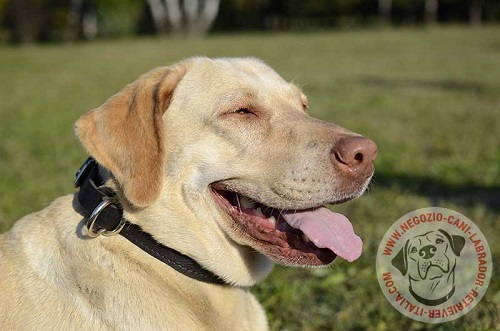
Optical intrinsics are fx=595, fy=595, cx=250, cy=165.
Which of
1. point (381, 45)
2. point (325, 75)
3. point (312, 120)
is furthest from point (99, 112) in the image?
point (381, 45)

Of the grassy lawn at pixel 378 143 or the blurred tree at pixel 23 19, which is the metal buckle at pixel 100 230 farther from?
the blurred tree at pixel 23 19

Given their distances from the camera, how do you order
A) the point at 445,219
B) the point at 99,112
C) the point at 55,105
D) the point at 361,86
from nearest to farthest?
the point at 99,112 < the point at 445,219 < the point at 55,105 < the point at 361,86

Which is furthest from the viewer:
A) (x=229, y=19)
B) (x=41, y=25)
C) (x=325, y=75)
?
(x=229, y=19)

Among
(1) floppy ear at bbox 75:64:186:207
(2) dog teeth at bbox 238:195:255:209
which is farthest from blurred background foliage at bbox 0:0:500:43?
(2) dog teeth at bbox 238:195:255:209

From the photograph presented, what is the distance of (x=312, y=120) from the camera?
3250mm

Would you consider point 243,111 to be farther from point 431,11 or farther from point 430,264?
point 431,11

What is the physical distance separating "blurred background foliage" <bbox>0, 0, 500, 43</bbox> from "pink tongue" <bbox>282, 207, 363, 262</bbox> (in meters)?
58.2

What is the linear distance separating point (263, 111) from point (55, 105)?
14.4 m

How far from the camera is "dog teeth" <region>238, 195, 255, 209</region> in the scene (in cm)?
320

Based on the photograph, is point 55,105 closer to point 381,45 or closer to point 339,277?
point 339,277

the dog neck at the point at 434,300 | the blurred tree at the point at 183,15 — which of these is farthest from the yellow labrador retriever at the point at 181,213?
the blurred tree at the point at 183,15

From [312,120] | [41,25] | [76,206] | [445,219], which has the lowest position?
[41,25]

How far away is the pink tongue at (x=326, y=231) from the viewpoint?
3094 millimetres

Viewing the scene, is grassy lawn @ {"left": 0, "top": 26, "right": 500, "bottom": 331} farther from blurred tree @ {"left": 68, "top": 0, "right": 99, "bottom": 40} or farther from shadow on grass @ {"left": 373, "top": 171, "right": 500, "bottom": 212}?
blurred tree @ {"left": 68, "top": 0, "right": 99, "bottom": 40}
